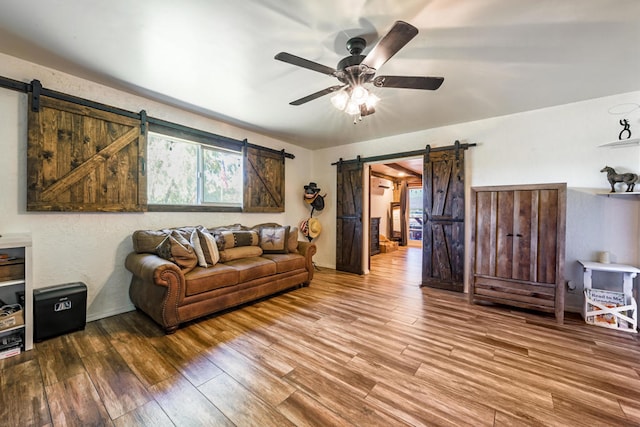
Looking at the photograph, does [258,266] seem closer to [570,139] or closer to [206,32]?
[206,32]

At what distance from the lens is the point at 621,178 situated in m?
2.73

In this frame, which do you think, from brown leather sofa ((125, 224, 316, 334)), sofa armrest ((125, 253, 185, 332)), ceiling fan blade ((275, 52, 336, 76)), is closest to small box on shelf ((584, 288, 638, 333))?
brown leather sofa ((125, 224, 316, 334))

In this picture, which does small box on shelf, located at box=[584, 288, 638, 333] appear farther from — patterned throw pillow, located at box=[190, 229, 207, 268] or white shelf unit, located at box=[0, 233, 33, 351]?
white shelf unit, located at box=[0, 233, 33, 351]

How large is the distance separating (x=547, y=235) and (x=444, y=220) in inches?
50.3

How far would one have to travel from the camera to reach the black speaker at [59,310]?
223 cm

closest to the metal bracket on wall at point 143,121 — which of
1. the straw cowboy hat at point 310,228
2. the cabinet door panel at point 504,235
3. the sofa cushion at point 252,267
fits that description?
the sofa cushion at point 252,267

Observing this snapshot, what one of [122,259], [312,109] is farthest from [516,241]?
[122,259]

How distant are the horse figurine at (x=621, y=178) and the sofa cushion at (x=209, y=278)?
444 cm

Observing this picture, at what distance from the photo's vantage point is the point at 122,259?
296 cm

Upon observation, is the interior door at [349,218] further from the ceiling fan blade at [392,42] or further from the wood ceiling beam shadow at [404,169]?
the ceiling fan blade at [392,42]

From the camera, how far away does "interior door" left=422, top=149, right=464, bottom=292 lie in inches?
151

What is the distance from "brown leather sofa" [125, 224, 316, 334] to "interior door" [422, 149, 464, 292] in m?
2.15

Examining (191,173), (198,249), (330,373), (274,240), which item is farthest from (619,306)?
(191,173)

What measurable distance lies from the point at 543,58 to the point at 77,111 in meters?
4.56
